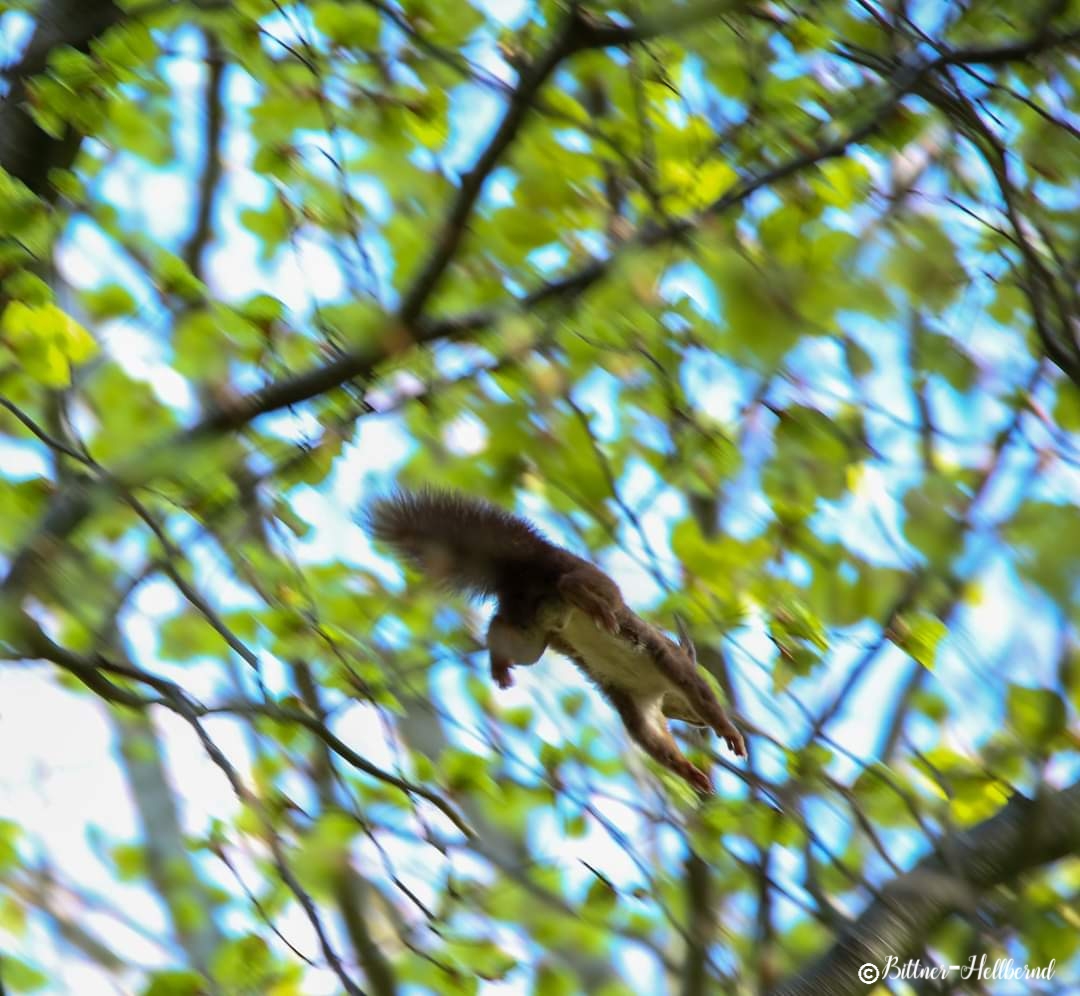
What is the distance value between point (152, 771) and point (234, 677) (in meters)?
0.69

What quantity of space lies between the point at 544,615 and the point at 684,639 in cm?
59

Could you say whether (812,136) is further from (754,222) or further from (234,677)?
(234,677)

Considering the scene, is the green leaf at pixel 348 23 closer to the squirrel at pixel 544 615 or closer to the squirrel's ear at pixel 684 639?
the squirrel at pixel 544 615

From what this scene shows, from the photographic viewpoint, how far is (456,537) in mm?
4332

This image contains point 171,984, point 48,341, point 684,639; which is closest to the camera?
point 48,341

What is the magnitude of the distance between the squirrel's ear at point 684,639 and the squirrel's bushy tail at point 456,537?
480 millimetres

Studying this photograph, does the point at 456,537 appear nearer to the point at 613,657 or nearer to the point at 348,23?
the point at 613,657

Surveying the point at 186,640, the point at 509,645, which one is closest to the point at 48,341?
the point at 509,645

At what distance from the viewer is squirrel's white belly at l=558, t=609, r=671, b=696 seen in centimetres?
421

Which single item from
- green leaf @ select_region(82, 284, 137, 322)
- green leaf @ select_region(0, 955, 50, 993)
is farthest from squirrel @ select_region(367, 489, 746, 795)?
green leaf @ select_region(0, 955, 50, 993)

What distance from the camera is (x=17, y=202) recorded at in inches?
161

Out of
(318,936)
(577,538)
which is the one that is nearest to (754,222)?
(577,538)

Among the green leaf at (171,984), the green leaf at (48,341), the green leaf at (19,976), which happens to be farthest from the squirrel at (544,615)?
the green leaf at (19,976)

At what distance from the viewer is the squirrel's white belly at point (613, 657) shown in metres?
4.21
